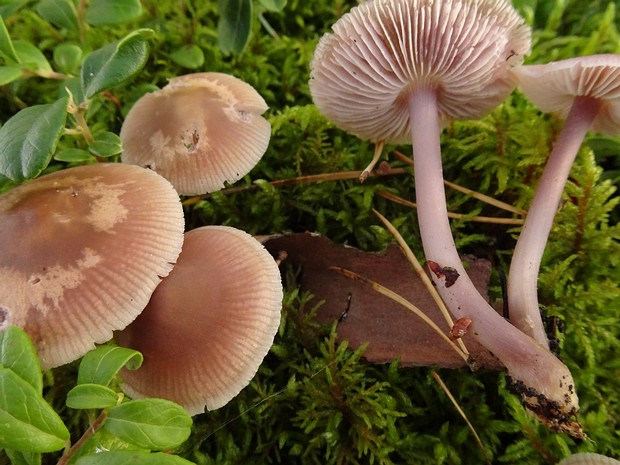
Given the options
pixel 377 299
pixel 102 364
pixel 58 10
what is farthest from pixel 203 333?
pixel 58 10

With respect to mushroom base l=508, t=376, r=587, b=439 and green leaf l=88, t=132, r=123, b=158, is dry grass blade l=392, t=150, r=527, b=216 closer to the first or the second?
mushroom base l=508, t=376, r=587, b=439

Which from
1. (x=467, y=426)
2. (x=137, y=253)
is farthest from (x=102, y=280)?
(x=467, y=426)

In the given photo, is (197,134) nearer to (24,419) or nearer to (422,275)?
(422,275)

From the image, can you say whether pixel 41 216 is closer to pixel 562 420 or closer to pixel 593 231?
pixel 562 420

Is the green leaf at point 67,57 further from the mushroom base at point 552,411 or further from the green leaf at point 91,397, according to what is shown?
the mushroom base at point 552,411

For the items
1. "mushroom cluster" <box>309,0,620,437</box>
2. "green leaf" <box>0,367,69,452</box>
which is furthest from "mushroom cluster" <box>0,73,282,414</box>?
"mushroom cluster" <box>309,0,620,437</box>

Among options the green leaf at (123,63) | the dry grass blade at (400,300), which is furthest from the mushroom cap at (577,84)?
the green leaf at (123,63)
